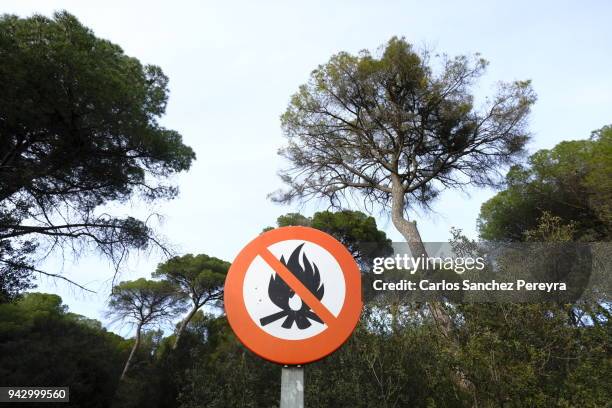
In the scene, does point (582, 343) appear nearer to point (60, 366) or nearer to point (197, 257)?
point (60, 366)

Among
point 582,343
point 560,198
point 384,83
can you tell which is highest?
point 384,83

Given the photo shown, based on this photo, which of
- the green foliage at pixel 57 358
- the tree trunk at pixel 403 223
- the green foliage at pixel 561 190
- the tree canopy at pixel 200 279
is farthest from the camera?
the tree canopy at pixel 200 279

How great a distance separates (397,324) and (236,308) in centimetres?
403

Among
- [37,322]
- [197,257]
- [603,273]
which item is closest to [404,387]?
[603,273]

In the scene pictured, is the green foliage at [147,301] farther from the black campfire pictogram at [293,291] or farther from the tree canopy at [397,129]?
the black campfire pictogram at [293,291]

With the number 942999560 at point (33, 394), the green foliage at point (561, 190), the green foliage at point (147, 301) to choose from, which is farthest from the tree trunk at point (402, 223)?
the green foliage at point (147, 301)

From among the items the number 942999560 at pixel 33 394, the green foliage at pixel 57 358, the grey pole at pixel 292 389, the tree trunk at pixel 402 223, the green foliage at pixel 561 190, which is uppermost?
the green foliage at pixel 561 190

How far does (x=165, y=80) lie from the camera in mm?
11367

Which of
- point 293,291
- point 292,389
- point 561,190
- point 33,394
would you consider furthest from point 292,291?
point 561,190

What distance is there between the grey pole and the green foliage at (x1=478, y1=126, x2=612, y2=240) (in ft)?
41.7

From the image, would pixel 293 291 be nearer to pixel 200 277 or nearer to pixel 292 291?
pixel 292 291

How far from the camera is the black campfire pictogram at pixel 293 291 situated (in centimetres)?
135

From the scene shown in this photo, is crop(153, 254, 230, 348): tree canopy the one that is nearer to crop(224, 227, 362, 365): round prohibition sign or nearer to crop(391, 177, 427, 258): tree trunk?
crop(391, 177, 427, 258): tree trunk

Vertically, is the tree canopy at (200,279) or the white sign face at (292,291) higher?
the tree canopy at (200,279)
